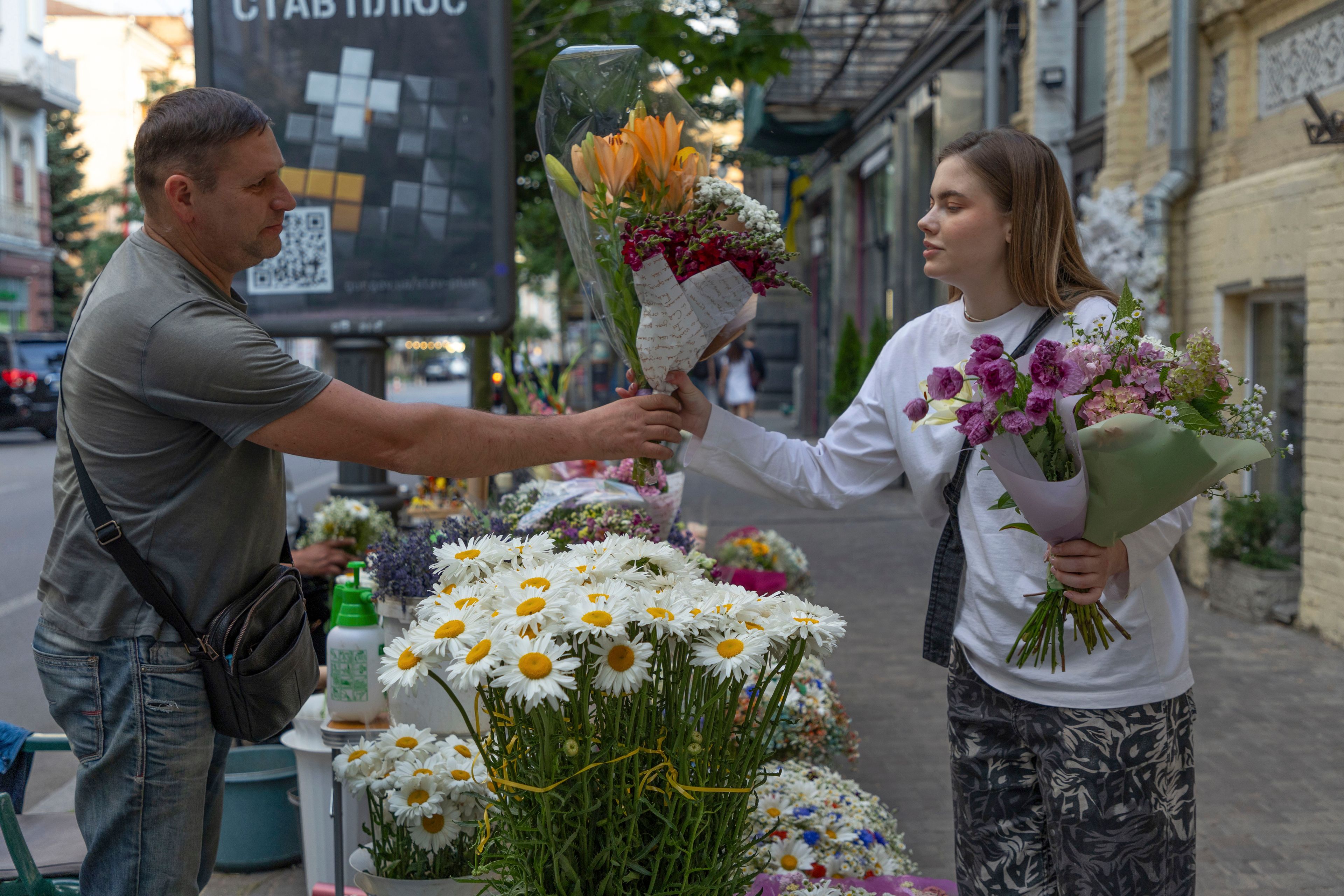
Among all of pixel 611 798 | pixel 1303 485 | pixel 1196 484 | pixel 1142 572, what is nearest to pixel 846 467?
pixel 1142 572

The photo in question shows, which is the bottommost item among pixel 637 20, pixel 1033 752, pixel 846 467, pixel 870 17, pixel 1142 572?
pixel 1033 752

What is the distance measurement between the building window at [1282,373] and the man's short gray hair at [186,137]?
655 cm

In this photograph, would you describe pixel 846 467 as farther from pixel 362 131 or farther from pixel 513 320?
pixel 362 131

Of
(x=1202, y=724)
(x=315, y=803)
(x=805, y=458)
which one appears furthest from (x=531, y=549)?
(x=1202, y=724)

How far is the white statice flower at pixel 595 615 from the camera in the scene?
5.52 feet

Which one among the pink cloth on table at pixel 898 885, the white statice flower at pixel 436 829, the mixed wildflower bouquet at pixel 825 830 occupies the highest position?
the white statice flower at pixel 436 829

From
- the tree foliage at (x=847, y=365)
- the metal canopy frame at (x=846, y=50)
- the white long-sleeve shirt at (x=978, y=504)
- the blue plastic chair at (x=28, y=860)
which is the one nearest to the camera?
the white long-sleeve shirt at (x=978, y=504)

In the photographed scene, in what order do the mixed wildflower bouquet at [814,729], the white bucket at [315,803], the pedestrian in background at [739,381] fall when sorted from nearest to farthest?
the white bucket at [315,803]
the mixed wildflower bouquet at [814,729]
the pedestrian in background at [739,381]

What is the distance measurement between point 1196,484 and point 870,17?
1053 cm

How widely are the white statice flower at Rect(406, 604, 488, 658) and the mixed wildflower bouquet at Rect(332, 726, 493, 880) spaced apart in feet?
2.58

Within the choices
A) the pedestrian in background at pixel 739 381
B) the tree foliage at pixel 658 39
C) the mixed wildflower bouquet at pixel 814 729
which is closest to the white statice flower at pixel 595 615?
the mixed wildflower bouquet at pixel 814 729

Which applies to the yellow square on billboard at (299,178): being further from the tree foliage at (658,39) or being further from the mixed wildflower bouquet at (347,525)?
the tree foliage at (658,39)

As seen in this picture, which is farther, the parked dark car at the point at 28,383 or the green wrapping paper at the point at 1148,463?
the parked dark car at the point at 28,383

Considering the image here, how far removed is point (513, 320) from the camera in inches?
184
